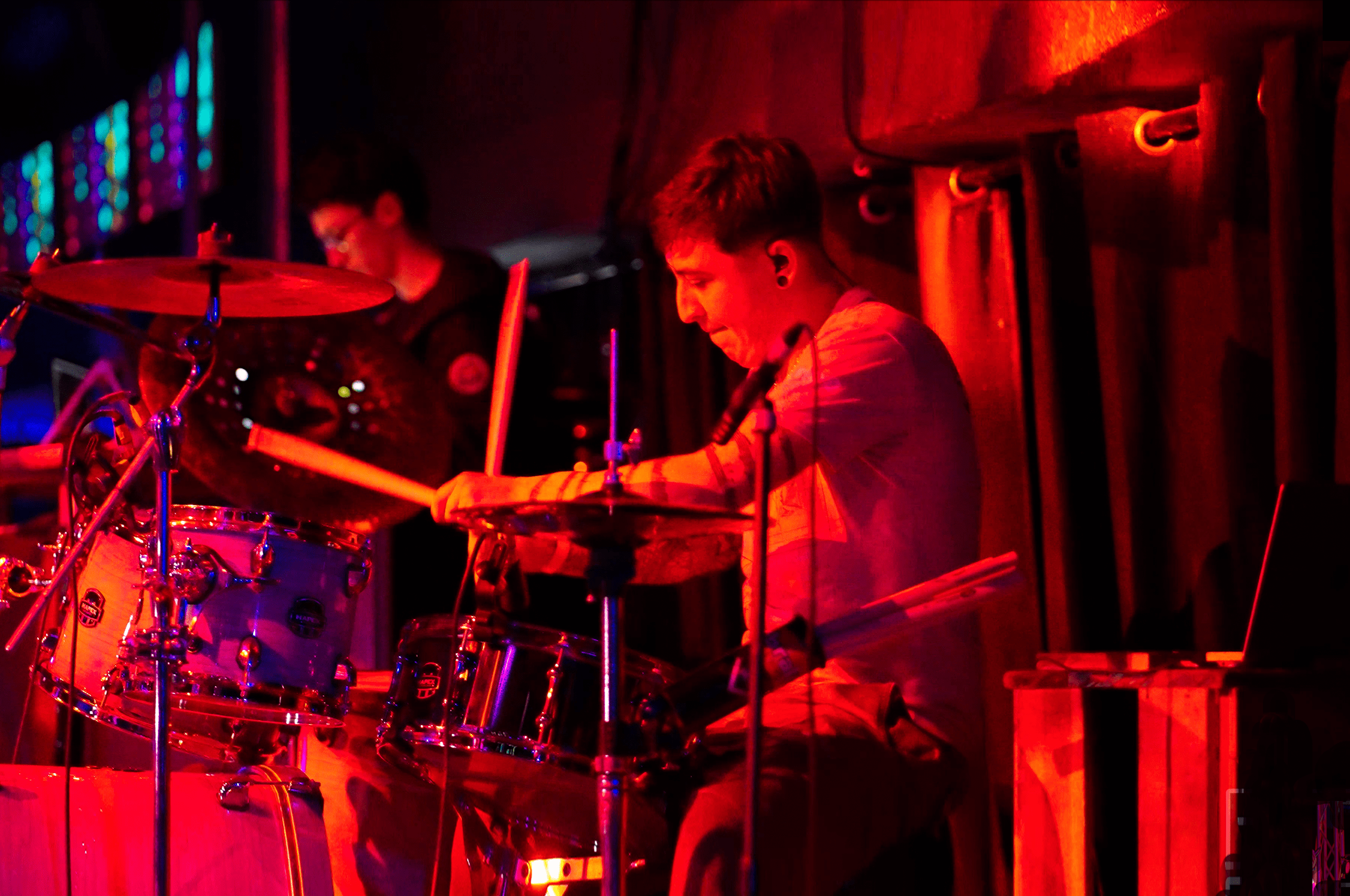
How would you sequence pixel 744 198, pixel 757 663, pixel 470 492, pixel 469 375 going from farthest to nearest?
pixel 469 375, pixel 744 198, pixel 470 492, pixel 757 663

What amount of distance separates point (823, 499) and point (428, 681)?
638 millimetres

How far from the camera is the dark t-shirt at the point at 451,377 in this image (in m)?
3.72

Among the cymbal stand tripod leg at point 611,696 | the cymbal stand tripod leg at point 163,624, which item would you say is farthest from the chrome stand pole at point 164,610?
the cymbal stand tripod leg at point 611,696

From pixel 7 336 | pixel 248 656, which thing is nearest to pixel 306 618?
pixel 248 656

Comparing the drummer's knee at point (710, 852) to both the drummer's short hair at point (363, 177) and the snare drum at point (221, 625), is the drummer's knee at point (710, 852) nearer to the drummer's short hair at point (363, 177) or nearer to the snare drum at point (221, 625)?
the snare drum at point (221, 625)

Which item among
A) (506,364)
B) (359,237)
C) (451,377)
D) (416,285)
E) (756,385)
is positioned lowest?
(756,385)

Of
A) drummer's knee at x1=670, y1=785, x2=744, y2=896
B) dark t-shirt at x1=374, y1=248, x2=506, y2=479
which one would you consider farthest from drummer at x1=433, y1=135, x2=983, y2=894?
dark t-shirt at x1=374, y1=248, x2=506, y2=479

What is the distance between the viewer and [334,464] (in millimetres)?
2402

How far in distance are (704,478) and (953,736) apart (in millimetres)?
558

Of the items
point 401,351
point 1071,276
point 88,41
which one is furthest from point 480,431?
point 88,41

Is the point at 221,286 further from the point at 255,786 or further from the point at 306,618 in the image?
the point at 255,786

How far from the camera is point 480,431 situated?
3.74m

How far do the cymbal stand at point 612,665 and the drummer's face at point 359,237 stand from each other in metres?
2.26

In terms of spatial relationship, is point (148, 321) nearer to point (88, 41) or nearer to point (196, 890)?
point (88, 41)
